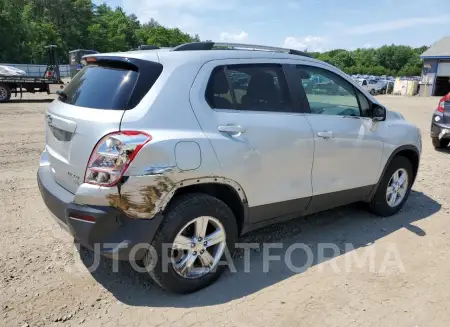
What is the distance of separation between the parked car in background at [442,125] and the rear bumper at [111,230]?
779 cm

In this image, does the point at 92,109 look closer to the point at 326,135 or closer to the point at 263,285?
the point at 263,285

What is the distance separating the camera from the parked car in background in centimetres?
837

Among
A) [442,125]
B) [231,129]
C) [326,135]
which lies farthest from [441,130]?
[231,129]

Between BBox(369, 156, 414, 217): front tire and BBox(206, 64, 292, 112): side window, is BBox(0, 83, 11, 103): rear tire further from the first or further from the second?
BBox(369, 156, 414, 217): front tire

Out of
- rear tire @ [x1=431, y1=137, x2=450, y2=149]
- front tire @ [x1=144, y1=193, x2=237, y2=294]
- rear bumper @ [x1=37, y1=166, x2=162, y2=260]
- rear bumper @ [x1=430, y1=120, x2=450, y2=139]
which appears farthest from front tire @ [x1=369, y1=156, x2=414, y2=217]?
rear tire @ [x1=431, y1=137, x2=450, y2=149]

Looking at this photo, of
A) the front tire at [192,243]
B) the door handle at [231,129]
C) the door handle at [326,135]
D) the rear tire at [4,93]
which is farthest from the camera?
the rear tire at [4,93]

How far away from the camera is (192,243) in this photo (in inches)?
116

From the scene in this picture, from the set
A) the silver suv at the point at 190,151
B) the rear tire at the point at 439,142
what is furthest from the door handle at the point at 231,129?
the rear tire at the point at 439,142

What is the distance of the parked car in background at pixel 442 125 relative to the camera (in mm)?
8367

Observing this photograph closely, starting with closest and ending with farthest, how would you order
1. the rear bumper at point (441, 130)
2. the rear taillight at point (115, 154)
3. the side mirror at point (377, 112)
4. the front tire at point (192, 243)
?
1. the rear taillight at point (115, 154)
2. the front tire at point (192, 243)
3. the side mirror at point (377, 112)
4. the rear bumper at point (441, 130)

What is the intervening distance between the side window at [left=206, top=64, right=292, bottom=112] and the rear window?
48 cm

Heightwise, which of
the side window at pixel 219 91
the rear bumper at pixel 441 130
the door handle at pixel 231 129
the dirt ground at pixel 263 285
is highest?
the side window at pixel 219 91

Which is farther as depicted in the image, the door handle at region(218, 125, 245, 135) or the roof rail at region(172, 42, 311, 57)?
the roof rail at region(172, 42, 311, 57)

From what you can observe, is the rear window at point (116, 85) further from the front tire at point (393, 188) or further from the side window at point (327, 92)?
the front tire at point (393, 188)
